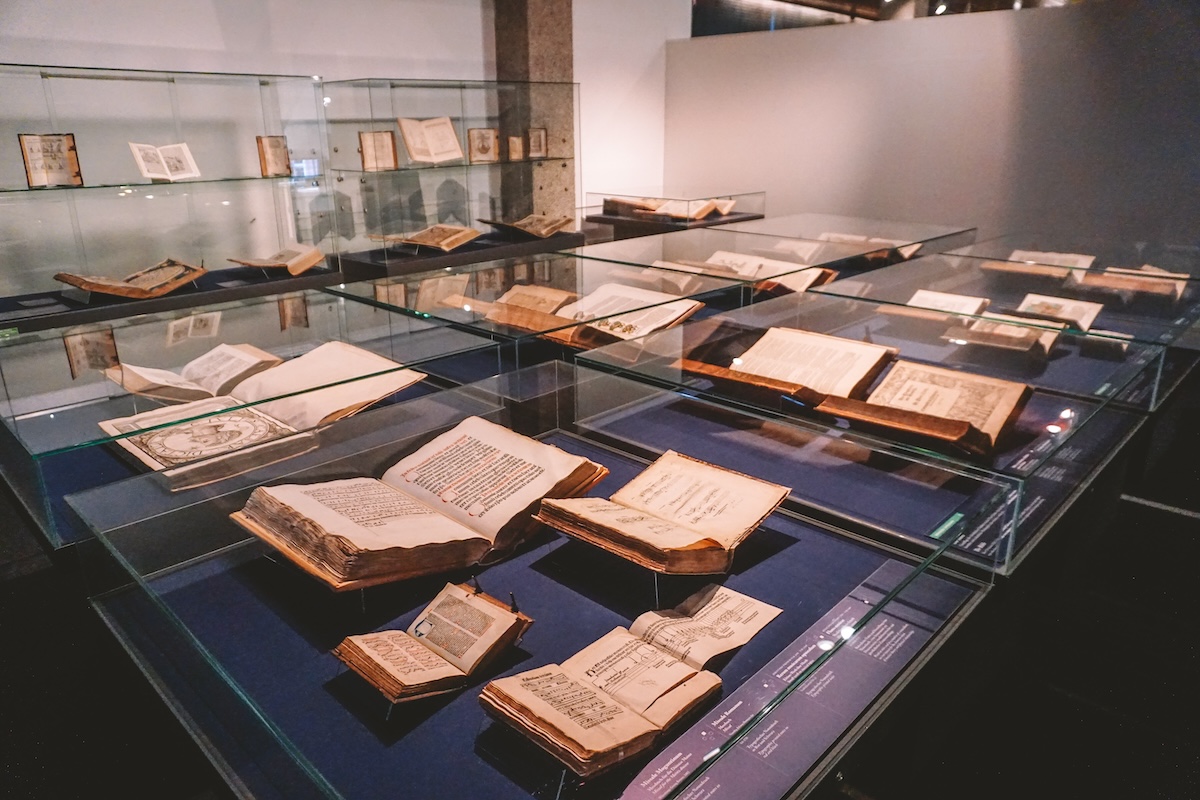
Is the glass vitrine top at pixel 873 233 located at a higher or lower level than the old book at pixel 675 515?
higher

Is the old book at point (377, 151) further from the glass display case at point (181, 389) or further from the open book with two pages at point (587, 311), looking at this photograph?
the glass display case at point (181, 389)

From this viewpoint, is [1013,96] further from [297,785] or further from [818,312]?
[297,785]

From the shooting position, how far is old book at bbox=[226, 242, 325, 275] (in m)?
4.15

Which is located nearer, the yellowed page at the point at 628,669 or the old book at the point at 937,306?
the yellowed page at the point at 628,669

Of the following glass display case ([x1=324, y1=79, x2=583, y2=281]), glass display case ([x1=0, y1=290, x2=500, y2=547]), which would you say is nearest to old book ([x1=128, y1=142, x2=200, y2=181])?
glass display case ([x1=324, y1=79, x2=583, y2=281])

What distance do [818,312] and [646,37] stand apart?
473 centimetres

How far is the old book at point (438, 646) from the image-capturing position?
1.21 m

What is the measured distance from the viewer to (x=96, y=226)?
382cm

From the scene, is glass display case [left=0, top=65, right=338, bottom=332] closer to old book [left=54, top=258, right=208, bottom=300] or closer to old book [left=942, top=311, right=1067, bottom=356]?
old book [left=54, top=258, right=208, bottom=300]

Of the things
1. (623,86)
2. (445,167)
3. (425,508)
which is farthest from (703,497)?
(623,86)

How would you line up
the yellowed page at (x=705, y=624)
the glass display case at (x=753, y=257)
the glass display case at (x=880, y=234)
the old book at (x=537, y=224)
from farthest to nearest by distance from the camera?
the old book at (x=537, y=224) → the glass display case at (x=880, y=234) → the glass display case at (x=753, y=257) → the yellowed page at (x=705, y=624)

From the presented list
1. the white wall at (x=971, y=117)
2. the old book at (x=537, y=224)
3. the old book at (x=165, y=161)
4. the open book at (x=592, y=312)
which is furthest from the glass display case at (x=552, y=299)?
the white wall at (x=971, y=117)

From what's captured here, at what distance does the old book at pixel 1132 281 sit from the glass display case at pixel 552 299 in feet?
5.11

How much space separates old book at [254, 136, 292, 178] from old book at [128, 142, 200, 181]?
33 cm
